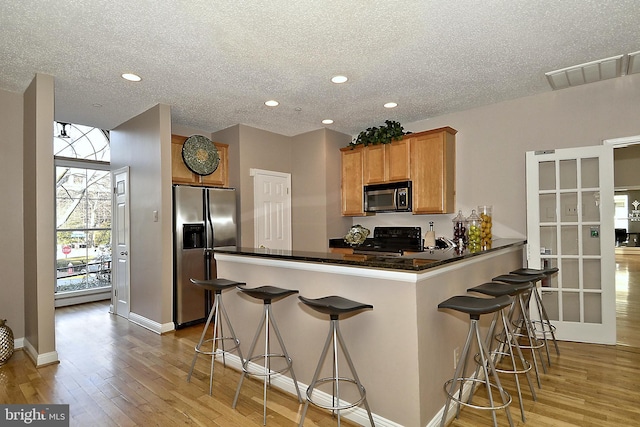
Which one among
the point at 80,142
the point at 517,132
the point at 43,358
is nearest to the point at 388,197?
the point at 517,132

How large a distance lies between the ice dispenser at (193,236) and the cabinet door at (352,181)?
2.05 meters

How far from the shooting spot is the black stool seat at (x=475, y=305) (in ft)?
6.27

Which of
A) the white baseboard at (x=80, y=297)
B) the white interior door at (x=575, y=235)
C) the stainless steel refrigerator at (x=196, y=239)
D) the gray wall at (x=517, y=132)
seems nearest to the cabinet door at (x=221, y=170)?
the stainless steel refrigerator at (x=196, y=239)

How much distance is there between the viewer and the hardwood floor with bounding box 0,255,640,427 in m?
2.26

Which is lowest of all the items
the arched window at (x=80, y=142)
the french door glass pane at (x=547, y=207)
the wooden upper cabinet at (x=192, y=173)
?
the french door glass pane at (x=547, y=207)

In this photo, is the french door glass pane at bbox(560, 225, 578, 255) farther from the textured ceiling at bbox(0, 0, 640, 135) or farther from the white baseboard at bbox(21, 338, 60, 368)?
the white baseboard at bbox(21, 338, 60, 368)

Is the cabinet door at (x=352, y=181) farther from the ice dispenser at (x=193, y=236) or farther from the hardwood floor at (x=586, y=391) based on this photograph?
the hardwood floor at (x=586, y=391)

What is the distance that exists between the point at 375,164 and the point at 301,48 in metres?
2.41

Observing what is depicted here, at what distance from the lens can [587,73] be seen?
10.6 feet

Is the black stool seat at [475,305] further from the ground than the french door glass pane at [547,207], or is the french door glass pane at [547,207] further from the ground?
the french door glass pane at [547,207]

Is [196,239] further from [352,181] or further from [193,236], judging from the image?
[352,181]

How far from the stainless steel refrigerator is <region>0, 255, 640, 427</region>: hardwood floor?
523mm

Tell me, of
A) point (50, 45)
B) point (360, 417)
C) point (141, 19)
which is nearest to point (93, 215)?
point (50, 45)

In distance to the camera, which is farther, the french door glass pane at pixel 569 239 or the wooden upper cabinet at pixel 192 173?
the wooden upper cabinet at pixel 192 173
